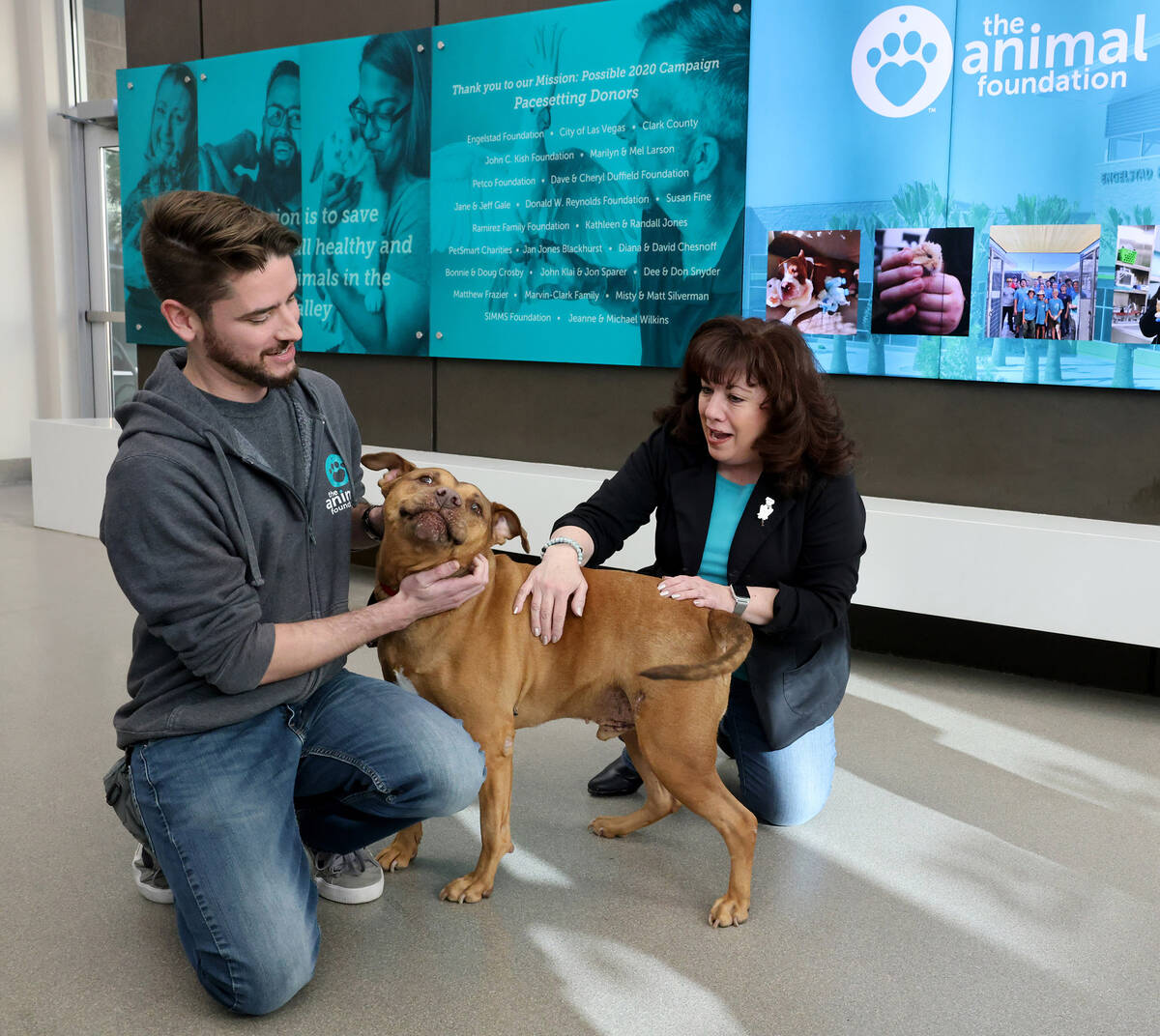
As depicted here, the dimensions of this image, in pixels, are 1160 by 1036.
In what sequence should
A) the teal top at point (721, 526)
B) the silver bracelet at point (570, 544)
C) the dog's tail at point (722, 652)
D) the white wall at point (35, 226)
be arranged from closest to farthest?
the dog's tail at point (722, 652)
the silver bracelet at point (570, 544)
the teal top at point (721, 526)
the white wall at point (35, 226)

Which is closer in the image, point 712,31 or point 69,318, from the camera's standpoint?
point 712,31

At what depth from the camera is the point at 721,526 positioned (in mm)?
2336

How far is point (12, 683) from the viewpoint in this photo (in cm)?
335

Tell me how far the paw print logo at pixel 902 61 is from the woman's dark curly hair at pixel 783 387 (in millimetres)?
1782

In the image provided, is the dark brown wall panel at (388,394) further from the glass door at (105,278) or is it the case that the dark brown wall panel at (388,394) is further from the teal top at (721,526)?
the glass door at (105,278)

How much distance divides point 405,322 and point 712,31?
1.87 metres

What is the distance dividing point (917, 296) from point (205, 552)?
108 inches

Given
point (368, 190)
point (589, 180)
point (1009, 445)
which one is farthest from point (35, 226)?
point (1009, 445)

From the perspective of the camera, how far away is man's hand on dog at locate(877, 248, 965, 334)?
11.8ft

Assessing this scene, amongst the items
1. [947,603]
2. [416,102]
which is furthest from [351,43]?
[947,603]

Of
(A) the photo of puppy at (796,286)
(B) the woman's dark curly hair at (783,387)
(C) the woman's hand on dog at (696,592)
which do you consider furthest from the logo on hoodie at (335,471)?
(A) the photo of puppy at (796,286)

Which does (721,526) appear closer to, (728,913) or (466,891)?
(728,913)

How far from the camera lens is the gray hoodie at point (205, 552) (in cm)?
171

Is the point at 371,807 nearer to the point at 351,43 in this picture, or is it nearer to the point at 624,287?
the point at 624,287
